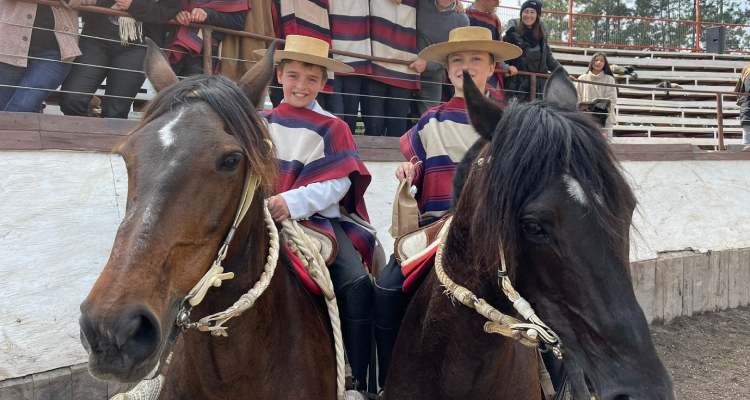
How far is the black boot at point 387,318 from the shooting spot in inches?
109

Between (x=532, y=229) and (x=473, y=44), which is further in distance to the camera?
(x=473, y=44)

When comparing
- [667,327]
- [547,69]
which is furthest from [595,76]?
[667,327]

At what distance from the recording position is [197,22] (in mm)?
4672

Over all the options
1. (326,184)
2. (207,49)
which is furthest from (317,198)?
(207,49)

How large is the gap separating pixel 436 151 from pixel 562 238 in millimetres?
1482

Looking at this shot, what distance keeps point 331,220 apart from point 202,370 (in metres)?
1.11

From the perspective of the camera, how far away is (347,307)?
2799 mm

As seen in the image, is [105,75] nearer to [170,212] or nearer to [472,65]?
[472,65]

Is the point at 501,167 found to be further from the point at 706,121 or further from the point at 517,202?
the point at 706,121

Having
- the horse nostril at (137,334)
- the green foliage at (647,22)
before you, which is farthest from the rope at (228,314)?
the green foliage at (647,22)

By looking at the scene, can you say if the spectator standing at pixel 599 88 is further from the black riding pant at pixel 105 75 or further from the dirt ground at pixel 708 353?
the black riding pant at pixel 105 75

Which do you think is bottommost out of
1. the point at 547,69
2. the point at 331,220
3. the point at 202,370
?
the point at 202,370

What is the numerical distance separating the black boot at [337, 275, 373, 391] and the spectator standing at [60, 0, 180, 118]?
106 inches

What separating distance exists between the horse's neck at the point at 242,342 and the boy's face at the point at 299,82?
1041 mm
